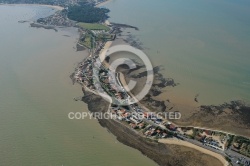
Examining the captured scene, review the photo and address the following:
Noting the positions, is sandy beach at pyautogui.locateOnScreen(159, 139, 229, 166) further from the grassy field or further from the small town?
the grassy field

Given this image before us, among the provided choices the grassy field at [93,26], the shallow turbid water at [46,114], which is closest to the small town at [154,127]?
the shallow turbid water at [46,114]

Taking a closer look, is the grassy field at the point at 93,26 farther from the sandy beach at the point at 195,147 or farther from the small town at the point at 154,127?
the sandy beach at the point at 195,147

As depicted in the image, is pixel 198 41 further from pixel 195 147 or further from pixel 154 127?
pixel 195 147

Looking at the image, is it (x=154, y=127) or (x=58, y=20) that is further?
(x=58, y=20)

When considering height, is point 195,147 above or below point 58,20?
below

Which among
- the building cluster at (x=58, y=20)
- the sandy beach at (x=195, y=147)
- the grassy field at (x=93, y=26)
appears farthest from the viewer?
the building cluster at (x=58, y=20)

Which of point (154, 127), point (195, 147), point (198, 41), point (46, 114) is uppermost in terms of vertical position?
point (198, 41)

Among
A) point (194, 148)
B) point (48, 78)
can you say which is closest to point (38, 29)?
point (48, 78)

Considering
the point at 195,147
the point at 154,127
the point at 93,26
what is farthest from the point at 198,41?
the point at 195,147
